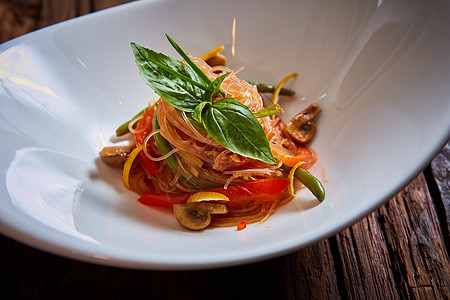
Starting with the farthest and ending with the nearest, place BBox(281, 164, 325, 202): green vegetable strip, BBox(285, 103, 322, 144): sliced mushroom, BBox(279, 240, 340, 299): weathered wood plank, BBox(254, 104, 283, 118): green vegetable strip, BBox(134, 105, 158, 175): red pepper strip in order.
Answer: BBox(285, 103, 322, 144): sliced mushroom
BBox(134, 105, 158, 175): red pepper strip
BBox(254, 104, 283, 118): green vegetable strip
BBox(279, 240, 340, 299): weathered wood plank
BBox(281, 164, 325, 202): green vegetable strip

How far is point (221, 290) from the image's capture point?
2545 millimetres

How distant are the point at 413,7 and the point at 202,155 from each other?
5.76 feet

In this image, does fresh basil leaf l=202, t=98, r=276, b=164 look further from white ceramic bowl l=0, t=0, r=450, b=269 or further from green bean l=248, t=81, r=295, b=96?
green bean l=248, t=81, r=295, b=96

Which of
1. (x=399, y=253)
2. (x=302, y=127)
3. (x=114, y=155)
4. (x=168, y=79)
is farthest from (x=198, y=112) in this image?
(x=399, y=253)

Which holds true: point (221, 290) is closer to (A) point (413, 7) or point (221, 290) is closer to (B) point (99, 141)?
(B) point (99, 141)

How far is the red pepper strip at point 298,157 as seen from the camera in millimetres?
2713

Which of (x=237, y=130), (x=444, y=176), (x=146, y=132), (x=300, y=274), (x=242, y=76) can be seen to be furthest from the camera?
(x=242, y=76)

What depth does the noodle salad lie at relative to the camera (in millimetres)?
2395

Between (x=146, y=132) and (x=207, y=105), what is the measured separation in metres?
0.58

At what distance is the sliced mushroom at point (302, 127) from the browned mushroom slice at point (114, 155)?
46.6 inches

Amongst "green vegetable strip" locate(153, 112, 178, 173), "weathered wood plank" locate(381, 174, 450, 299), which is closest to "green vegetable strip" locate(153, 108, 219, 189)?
"green vegetable strip" locate(153, 112, 178, 173)

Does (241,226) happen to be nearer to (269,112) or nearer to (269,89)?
(269,112)

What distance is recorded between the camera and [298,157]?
278 cm

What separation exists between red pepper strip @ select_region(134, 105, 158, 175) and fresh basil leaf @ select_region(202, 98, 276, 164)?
1.89ft
